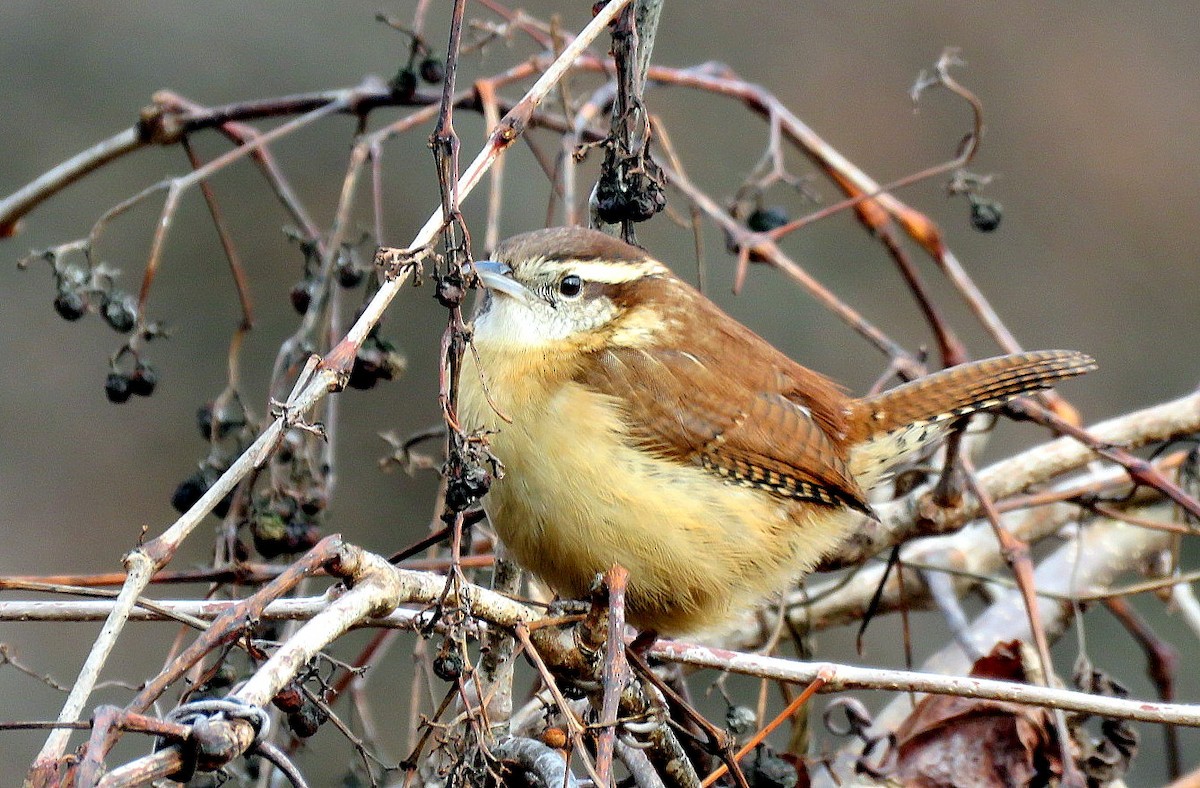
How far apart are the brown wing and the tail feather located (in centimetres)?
15

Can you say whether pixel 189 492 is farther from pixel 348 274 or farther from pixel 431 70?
pixel 431 70

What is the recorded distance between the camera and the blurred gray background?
5.99 m

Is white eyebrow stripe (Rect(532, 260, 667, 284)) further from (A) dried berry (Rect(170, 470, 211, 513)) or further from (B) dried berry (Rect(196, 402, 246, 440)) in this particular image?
(A) dried berry (Rect(170, 470, 211, 513))

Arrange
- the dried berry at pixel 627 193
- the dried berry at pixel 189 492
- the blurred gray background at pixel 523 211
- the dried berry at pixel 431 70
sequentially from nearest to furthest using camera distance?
the dried berry at pixel 627 193
the dried berry at pixel 189 492
the dried berry at pixel 431 70
the blurred gray background at pixel 523 211

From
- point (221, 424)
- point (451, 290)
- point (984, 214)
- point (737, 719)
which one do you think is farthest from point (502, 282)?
point (984, 214)

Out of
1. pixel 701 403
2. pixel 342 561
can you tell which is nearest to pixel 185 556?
pixel 701 403

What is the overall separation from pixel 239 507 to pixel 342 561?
1.19 m

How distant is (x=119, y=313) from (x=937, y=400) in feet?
6.65

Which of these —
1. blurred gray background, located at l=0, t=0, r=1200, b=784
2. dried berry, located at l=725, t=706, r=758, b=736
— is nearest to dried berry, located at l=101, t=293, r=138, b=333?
dried berry, located at l=725, t=706, r=758, b=736

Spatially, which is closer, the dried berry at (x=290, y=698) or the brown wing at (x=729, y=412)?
the dried berry at (x=290, y=698)

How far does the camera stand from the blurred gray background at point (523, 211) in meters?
5.99

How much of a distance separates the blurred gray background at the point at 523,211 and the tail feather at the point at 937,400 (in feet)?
9.97

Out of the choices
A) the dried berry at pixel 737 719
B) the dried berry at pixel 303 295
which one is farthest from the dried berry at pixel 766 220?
the dried berry at pixel 737 719

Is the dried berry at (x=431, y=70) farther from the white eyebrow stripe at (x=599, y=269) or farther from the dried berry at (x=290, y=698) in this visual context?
the dried berry at (x=290, y=698)
